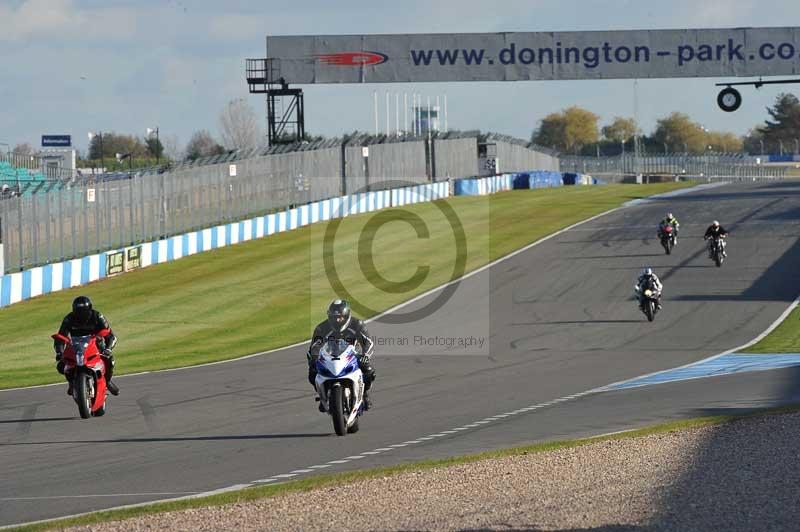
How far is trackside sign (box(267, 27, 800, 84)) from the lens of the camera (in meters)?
50.6

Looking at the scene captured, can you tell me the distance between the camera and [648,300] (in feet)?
97.2

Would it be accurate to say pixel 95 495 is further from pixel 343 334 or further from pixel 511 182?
pixel 511 182

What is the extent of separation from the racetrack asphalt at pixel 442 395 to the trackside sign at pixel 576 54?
14028 millimetres

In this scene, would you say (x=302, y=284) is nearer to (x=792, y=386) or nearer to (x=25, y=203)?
(x=25, y=203)

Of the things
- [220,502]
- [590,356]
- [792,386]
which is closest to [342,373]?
[220,502]

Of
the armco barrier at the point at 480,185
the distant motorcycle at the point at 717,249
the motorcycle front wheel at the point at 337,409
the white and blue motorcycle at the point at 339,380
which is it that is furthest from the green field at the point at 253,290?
the armco barrier at the point at 480,185

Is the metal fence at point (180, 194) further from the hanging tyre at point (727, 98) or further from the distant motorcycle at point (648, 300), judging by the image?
the hanging tyre at point (727, 98)

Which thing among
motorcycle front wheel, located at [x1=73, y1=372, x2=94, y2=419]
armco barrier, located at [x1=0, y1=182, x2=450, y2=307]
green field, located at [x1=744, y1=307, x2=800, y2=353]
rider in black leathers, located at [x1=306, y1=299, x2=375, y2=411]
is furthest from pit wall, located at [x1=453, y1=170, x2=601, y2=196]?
rider in black leathers, located at [x1=306, y1=299, x2=375, y2=411]

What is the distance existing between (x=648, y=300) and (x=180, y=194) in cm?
2013

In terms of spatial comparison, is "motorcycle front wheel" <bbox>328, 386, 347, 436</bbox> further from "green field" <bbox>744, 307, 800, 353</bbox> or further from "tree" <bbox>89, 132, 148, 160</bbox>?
"tree" <bbox>89, 132, 148, 160</bbox>

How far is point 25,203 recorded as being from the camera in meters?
33.8

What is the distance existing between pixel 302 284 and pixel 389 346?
11600 millimetres

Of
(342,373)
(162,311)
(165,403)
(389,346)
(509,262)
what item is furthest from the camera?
(509,262)

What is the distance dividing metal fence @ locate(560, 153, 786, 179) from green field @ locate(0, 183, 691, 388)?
2017 inches
